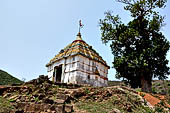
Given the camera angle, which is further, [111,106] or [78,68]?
[78,68]

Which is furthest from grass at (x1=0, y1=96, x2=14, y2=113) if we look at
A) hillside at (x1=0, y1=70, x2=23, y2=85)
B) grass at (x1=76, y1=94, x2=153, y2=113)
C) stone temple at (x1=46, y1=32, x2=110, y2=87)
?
hillside at (x1=0, y1=70, x2=23, y2=85)

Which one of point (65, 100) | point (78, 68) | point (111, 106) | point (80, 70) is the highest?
point (78, 68)

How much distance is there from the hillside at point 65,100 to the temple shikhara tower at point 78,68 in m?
4.20

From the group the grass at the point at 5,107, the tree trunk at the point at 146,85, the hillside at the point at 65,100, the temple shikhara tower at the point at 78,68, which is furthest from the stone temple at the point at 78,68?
the grass at the point at 5,107

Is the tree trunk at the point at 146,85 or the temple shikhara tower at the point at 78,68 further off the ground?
the temple shikhara tower at the point at 78,68

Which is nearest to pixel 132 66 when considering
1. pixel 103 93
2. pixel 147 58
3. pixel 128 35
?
pixel 147 58

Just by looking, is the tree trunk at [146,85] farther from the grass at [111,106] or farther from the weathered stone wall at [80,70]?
the grass at [111,106]

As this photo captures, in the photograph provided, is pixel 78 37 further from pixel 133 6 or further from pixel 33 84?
pixel 33 84

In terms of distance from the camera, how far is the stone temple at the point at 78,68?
1617cm

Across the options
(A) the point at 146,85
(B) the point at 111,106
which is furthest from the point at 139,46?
(B) the point at 111,106

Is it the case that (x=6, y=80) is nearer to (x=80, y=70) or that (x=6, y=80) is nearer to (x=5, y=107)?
(x=80, y=70)

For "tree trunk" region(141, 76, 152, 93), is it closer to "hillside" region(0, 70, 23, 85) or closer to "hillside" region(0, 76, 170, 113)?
"hillside" region(0, 76, 170, 113)

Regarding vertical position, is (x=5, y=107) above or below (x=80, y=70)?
below

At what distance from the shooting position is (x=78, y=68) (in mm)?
16094
